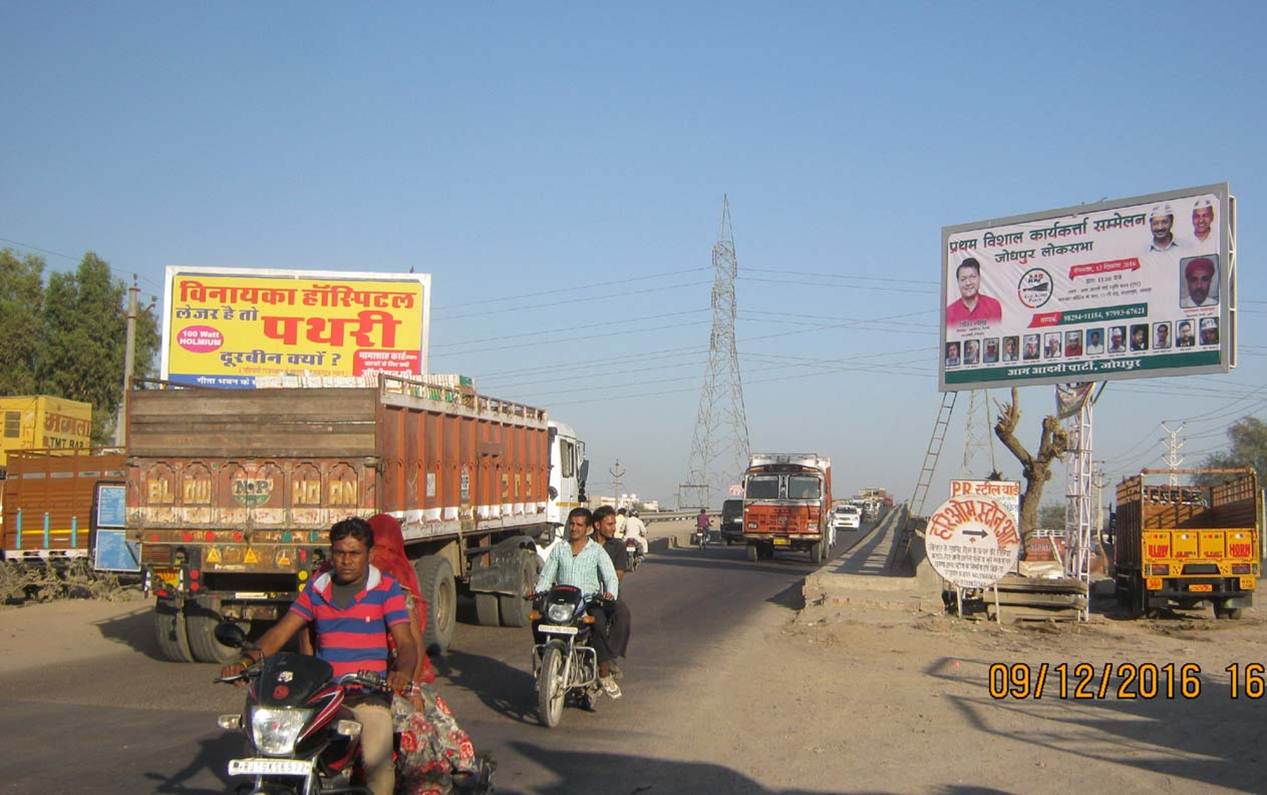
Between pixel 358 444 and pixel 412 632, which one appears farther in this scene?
pixel 358 444

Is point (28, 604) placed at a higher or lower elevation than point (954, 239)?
lower

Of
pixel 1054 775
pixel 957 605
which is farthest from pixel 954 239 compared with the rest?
pixel 1054 775

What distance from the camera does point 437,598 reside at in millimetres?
13320

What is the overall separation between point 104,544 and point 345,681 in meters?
14.4

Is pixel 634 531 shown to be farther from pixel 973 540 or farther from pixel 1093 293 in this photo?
pixel 973 540

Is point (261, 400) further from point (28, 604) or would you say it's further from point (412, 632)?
point (28, 604)

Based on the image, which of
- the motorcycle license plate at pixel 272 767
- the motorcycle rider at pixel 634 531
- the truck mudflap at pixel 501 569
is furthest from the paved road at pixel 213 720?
the motorcycle rider at pixel 634 531

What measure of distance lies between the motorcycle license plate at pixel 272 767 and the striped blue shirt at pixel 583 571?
17.6 feet

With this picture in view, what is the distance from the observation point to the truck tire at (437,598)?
1296cm

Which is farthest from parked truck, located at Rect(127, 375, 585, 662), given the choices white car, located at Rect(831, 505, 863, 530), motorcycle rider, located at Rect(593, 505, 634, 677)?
white car, located at Rect(831, 505, 863, 530)

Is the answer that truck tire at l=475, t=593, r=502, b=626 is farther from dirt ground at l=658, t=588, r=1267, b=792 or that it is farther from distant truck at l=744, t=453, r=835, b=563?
distant truck at l=744, t=453, r=835, b=563

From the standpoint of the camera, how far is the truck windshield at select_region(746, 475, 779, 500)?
34.0 metres

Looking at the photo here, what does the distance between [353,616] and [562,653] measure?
4143mm

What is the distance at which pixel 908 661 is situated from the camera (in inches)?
515
